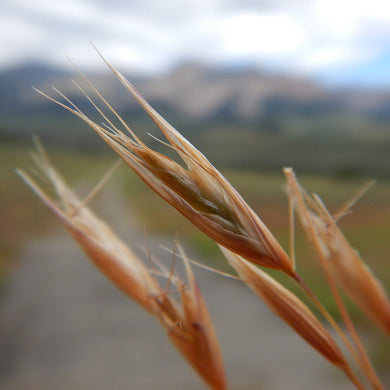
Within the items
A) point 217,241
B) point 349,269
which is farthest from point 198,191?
point 349,269

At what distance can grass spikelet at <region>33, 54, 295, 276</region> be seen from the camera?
0.23m

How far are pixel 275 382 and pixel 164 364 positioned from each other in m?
0.83

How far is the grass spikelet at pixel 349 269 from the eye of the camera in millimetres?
321

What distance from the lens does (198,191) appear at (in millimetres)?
237

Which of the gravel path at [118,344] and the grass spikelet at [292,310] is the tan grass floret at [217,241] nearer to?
the grass spikelet at [292,310]

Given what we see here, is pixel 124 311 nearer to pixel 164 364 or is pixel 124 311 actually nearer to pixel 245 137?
pixel 164 364

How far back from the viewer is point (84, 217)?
0.35m

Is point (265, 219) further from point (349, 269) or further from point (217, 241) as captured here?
point (217, 241)

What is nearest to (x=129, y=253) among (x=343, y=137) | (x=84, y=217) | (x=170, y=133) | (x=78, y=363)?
(x=84, y=217)

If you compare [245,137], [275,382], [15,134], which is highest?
[15,134]

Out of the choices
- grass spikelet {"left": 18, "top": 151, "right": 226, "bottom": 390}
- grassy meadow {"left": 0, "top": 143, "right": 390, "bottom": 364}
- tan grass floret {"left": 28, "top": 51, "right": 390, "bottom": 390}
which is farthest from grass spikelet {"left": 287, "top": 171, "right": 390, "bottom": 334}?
grassy meadow {"left": 0, "top": 143, "right": 390, "bottom": 364}

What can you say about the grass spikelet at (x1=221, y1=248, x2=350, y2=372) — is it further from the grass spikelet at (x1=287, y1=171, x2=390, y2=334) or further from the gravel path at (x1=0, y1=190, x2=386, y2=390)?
the gravel path at (x1=0, y1=190, x2=386, y2=390)

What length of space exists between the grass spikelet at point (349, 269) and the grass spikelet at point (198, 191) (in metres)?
0.09

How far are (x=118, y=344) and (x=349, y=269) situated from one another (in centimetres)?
320
